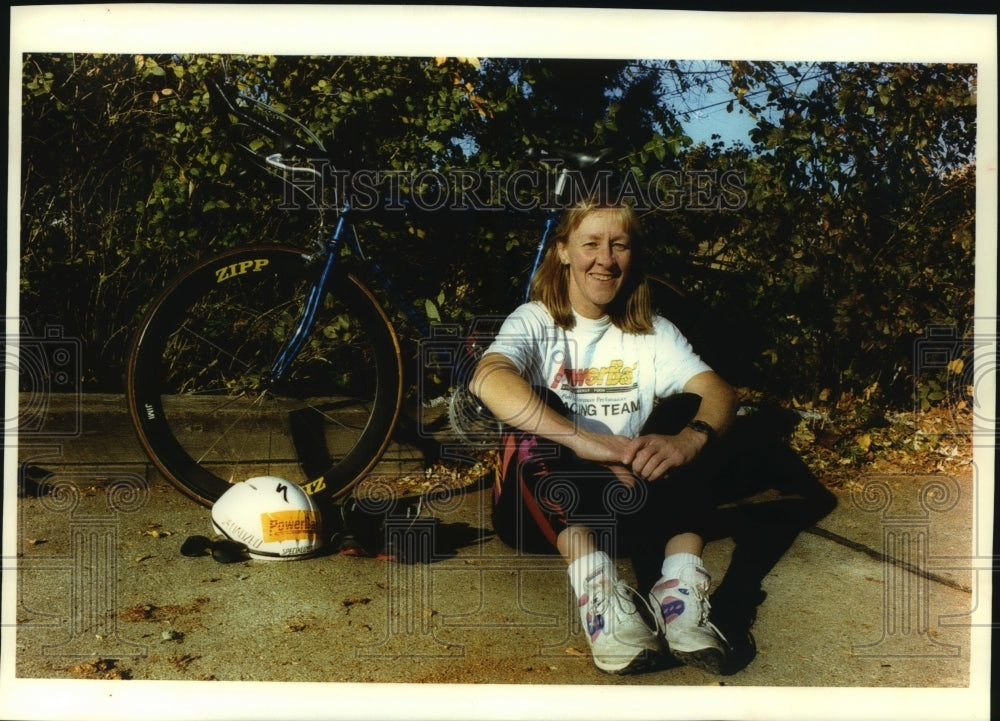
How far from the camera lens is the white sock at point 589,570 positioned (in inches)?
115

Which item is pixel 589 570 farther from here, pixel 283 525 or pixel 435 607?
pixel 283 525

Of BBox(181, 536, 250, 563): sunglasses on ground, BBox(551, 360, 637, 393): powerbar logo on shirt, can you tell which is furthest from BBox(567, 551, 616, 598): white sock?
BBox(181, 536, 250, 563): sunglasses on ground

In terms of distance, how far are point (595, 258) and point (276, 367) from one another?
3.86 ft

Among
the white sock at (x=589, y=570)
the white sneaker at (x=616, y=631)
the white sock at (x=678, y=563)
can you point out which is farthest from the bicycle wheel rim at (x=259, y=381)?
the white sock at (x=678, y=563)

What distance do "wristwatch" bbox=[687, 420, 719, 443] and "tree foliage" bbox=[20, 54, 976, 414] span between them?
0.38m

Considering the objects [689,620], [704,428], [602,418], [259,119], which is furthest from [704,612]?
[259,119]

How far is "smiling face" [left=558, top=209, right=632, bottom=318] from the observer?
315cm

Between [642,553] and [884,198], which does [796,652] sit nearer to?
[642,553]

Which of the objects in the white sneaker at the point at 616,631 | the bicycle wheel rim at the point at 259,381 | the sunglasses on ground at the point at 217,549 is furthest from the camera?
the bicycle wheel rim at the point at 259,381

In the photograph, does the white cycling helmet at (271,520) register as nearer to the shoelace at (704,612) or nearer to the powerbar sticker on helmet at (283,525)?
the powerbar sticker on helmet at (283,525)

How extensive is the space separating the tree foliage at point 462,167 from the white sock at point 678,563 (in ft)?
2.52

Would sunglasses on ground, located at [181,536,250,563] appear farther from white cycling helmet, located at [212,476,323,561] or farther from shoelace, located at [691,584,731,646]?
shoelace, located at [691,584,731,646]

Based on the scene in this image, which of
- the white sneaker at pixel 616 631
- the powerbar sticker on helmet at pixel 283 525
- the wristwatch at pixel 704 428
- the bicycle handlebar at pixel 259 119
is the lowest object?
the white sneaker at pixel 616 631

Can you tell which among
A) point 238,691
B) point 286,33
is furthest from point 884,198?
point 238,691
